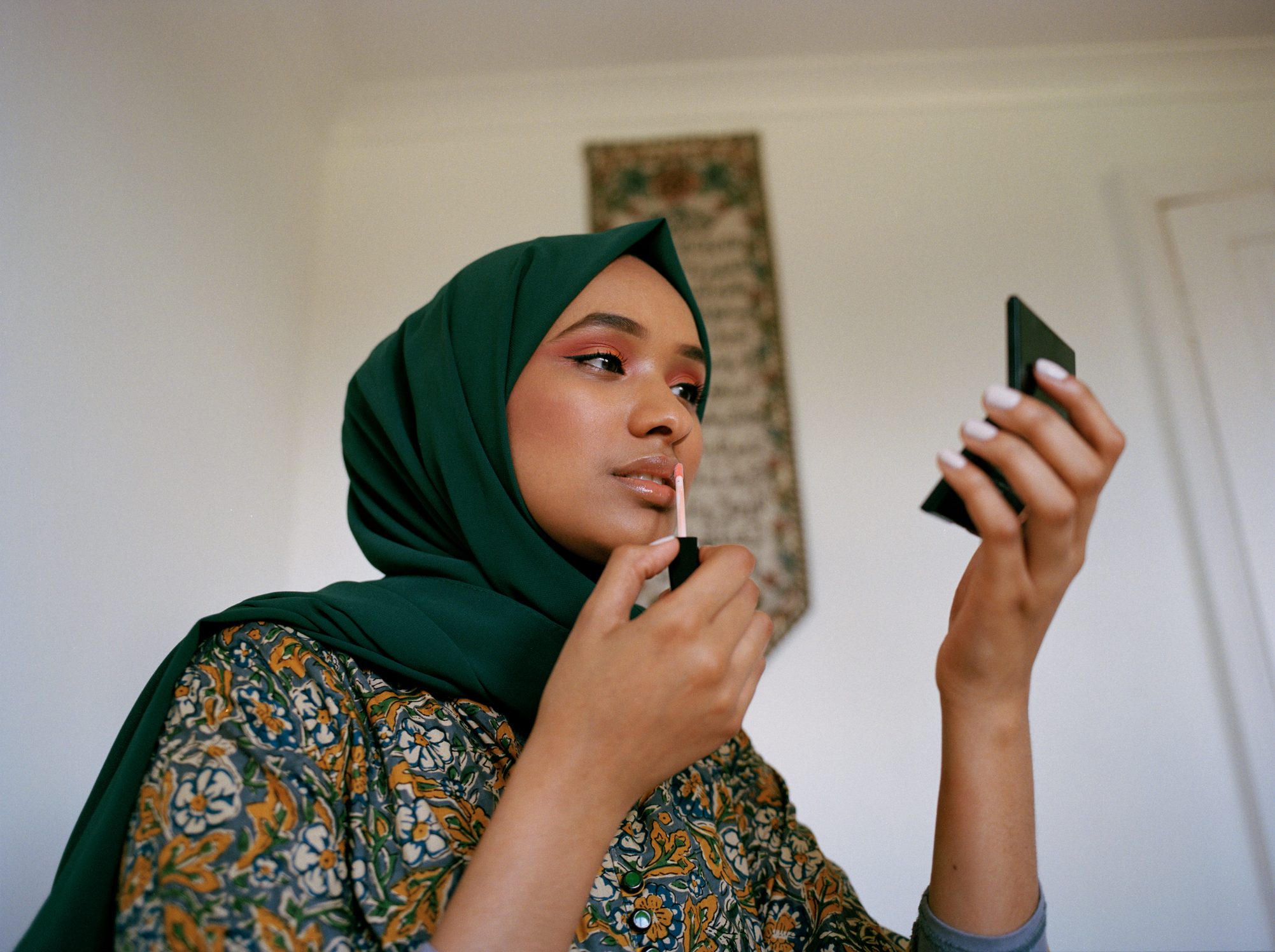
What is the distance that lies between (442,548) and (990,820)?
1.82 ft

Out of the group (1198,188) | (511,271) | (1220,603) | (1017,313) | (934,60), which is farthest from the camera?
(934,60)

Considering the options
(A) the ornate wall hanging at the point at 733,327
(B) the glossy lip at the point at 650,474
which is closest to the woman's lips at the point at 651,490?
(B) the glossy lip at the point at 650,474

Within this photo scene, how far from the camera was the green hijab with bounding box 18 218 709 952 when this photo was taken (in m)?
0.62

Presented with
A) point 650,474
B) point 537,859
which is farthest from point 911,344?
point 537,859

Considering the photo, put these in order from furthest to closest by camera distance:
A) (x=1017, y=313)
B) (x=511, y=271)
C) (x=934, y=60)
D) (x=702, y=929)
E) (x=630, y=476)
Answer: (x=934, y=60), (x=511, y=271), (x=630, y=476), (x=702, y=929), (x=1017, y=313)

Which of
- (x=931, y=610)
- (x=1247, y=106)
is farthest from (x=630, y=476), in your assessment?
(x=1247, y=106)

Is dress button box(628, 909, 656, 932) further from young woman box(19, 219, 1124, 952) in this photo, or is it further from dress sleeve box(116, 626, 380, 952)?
dress sleeve box(116, 626, 380, 952)

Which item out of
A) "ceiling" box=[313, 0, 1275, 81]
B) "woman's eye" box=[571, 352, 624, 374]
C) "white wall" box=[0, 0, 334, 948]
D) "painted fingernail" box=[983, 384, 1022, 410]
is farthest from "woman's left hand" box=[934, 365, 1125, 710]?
"ceiling" box=[313, 0, 1275, 81]

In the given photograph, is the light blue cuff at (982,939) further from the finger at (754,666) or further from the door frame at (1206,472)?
the door frame at (1206,472)

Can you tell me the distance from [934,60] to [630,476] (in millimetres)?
1885

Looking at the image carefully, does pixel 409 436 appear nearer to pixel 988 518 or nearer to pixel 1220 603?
pixel 988 518

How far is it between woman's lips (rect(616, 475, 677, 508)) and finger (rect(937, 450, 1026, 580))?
30 cm

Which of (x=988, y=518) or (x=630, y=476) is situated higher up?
(x=630, y=476)

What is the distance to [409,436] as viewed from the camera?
943 millimetres
